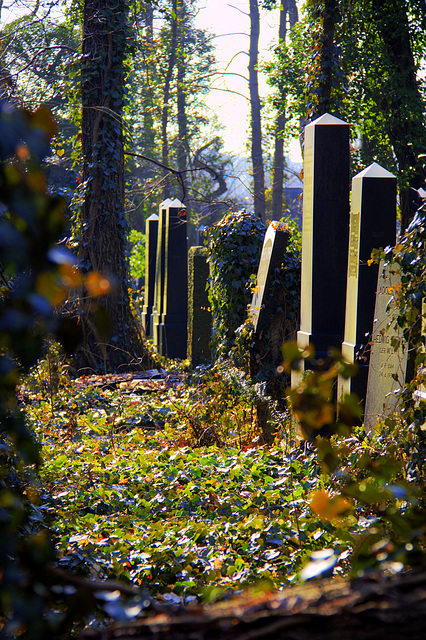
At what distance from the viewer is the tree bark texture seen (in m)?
0.89

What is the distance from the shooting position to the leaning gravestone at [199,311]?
10.0 meters

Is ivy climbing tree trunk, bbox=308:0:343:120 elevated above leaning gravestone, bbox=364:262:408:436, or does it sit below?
above

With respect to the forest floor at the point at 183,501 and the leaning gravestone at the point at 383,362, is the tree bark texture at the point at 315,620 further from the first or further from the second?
the leaning gravestone at the point at 383,362

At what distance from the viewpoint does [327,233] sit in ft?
18.5

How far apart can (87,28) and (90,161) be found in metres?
2.15

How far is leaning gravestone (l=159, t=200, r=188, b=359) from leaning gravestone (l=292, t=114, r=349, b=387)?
672 cm

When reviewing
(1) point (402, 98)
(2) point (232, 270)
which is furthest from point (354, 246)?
(1) point (402, 98)

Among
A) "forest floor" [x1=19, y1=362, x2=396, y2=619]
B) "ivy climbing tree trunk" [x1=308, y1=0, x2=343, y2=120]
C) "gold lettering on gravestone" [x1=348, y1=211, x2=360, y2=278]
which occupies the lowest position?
"forest floor" [x1=19, y1=362, x2=396, y2=619]

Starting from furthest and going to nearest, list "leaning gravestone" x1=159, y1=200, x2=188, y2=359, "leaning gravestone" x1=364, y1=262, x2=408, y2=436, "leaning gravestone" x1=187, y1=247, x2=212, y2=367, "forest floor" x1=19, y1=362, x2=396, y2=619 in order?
"leaning gravestone" x1=159, y1=200, x2=188, y2=359, "leaning gravestone" x1=187, y1=247, x2=212, y2=367, "leaning gravestone" x1=364, y1=262, x2=408, y2=436, "forest floor" x1=19, y1=362, x2=396, y2=619

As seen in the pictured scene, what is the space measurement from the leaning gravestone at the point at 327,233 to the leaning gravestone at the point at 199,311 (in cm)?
444

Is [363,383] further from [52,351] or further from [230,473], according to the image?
[52,351]

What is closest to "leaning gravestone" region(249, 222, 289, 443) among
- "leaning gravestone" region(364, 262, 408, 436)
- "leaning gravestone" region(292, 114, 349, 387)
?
"leaning gravestone" region(292, 114, 349, 387)

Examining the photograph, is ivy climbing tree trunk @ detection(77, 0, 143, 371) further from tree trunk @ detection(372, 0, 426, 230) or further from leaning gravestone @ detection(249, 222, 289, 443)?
tree trunk @ detection(372, 0, 426, 230)

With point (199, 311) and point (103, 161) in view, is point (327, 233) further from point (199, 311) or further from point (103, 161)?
point (103, 161)
